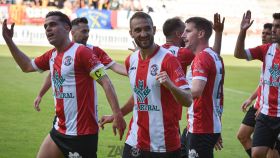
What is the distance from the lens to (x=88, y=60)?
7660 mm

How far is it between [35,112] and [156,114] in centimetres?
912

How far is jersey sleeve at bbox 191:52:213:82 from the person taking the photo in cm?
762

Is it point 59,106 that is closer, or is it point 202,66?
point 202,66

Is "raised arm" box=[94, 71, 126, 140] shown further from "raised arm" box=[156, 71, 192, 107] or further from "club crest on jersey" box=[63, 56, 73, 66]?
"raised arm" box=[156, 71, 192, 107]

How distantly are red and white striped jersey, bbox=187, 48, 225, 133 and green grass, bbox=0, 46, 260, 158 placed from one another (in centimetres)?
355

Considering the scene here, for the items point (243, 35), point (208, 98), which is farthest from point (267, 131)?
point (208, 98)

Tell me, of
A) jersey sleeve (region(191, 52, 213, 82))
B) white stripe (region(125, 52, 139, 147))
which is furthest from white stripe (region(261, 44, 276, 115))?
white stripe (region(125, 52, 139, 147))

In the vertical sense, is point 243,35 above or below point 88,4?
above

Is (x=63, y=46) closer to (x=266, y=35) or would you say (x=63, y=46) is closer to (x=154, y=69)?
(x=154, y=69)

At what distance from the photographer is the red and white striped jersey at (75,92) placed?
25.5ft

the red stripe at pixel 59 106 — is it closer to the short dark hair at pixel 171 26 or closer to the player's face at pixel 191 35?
the player's face at pixel 191 35

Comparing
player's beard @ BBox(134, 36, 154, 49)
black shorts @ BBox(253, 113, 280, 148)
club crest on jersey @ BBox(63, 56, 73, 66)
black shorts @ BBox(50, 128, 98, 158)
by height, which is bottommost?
black shorts @ BBox(253, 113, 280, 148)

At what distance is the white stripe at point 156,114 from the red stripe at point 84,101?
111 cm

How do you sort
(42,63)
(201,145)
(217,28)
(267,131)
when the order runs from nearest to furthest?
(201,145), (217,28), (42,63), (267,131)
